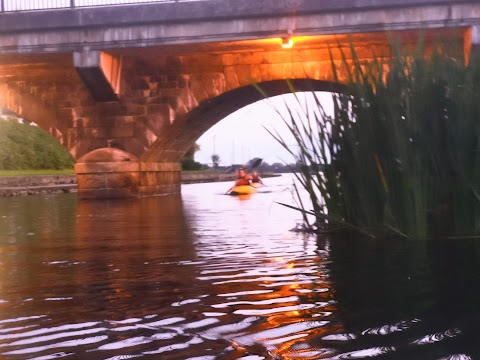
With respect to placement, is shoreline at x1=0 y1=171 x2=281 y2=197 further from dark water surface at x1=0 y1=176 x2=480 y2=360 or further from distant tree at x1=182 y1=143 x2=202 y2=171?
distant tree at x1=182 y1=143 x2=202 y2=171

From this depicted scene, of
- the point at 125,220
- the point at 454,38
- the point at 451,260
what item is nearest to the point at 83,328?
the point at 451,260

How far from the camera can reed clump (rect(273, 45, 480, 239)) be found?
18.5 ft

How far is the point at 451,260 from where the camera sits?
16.1 feet

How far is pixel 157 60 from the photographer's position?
19.2m

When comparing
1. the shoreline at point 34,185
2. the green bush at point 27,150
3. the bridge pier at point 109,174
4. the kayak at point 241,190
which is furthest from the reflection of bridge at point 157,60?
the green bush at point 27,150

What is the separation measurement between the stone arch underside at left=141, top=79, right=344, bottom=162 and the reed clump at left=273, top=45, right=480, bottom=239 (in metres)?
12.4

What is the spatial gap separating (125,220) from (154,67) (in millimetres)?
9412

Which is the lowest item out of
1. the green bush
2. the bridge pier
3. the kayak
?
the kayak

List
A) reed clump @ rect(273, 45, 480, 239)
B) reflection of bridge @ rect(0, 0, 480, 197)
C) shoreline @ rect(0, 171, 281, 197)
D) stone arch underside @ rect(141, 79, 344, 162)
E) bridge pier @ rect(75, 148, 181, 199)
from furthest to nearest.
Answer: shoreline @ rect(0, 171, 281, 197) → bridge pier @ rect(75, 148, 181, 199) → stone arch underside @ rect(141, 79, 344, 162) → reflection of bridge @ rect(0, 0, 480, 197) → reed clump @ rect(273, 45, 480, 239)

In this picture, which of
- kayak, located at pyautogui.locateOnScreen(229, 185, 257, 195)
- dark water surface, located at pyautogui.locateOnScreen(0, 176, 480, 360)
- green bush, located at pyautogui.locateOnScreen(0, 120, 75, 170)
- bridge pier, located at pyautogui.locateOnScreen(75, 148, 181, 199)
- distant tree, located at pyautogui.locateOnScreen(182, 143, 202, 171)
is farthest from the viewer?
distant tree, located at pyautogui.locateOnScreen(182, 143, 202, 171)

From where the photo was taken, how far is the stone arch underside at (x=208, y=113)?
19.7 m

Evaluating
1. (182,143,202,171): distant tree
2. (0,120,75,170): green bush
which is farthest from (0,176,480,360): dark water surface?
(182,143,202,171): distant tree

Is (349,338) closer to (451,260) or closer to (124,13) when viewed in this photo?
(451,260)

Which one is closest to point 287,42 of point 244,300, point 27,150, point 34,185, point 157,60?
point 157,60
